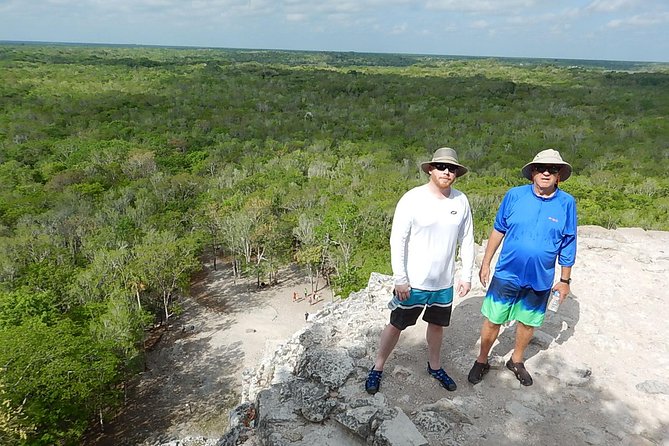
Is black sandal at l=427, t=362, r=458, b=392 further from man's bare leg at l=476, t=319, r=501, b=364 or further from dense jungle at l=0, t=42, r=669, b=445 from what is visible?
dense jungle at l=0, t=42, r=669, b=445

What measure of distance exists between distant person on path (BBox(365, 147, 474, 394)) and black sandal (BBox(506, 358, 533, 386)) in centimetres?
112

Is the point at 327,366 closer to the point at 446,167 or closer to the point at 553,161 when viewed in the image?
the point at 446,167

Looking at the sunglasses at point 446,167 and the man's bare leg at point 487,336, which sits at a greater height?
the sunglasses at point 446,167

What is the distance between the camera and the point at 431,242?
12.4 feet

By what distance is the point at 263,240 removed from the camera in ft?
72.7

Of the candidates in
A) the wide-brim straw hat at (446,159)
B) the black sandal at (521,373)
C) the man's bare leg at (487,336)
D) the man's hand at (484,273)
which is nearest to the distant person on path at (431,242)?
the wide-brim straw hat at (446,159)

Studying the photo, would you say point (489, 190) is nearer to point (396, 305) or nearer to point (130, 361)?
point (130, 361)

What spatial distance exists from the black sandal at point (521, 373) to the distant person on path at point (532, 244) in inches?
15.9

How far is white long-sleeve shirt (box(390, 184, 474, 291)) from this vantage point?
3.69 m

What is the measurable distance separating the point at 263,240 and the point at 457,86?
72.7 meters

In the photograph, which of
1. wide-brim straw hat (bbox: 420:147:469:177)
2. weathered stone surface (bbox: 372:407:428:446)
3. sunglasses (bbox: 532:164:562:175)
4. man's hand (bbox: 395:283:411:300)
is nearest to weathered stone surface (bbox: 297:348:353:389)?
weathered stone surface (bbox: 372:407:428:446)

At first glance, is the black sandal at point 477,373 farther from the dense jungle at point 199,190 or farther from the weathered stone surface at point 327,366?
the dense jungle at point 199,190

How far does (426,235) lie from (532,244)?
3.31 feet

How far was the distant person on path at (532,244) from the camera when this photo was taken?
383 cm
